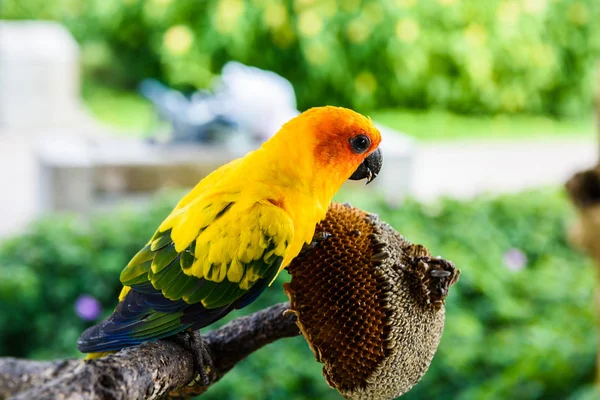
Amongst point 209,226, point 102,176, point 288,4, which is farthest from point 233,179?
point 288,4

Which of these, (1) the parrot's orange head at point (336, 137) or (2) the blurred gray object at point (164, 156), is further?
(2) the blurred gray object at point (164, 156)

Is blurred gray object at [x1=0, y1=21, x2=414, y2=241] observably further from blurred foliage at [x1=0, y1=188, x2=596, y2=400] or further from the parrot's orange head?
the parrot's orange head

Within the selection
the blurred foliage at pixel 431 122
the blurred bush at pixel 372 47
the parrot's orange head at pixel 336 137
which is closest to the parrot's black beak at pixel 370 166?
the parrot's orange head at pixel 336 137

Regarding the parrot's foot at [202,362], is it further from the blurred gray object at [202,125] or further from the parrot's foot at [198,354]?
the blurred gray object at [202,125]

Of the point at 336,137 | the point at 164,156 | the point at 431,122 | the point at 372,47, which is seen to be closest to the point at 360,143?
the point at 336,137

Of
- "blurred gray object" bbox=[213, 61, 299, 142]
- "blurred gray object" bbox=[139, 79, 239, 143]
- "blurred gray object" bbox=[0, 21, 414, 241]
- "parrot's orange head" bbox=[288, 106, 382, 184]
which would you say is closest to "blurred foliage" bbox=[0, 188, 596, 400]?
"blurred gray object" bbox=[0, 21, 414, 241]

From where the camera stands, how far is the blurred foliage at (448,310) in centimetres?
222

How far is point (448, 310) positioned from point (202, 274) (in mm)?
1877

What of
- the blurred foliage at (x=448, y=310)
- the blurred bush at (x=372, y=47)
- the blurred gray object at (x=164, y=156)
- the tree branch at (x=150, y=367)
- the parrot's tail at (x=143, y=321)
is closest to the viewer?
the tree branch at (x=150, y=367)

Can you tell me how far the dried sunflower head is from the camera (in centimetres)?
78

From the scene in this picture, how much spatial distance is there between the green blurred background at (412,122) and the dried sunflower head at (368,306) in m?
1.39

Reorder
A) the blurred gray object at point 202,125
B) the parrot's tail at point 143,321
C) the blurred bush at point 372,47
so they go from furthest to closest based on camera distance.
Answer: the blurred bush at point 372,47
the blurred gray object at point 202,125
the parrot's tail at point 143,321

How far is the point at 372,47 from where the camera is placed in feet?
20.7

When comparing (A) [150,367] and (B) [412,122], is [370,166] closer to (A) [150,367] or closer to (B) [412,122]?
(A) [150,367]
